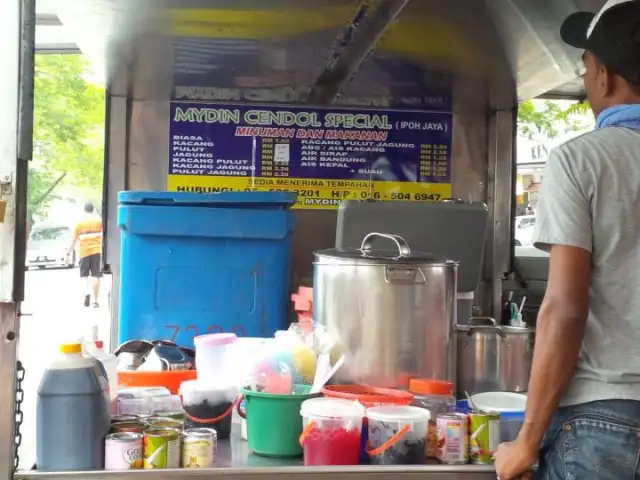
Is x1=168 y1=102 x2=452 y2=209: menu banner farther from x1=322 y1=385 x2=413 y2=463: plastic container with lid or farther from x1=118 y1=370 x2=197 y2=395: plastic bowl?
x1=322 y1=385 x2=413 y2=463: plastic container with lid

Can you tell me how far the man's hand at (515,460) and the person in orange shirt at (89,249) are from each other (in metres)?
6.92

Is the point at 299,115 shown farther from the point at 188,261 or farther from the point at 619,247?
A: the point at 619,247

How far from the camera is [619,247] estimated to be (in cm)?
145

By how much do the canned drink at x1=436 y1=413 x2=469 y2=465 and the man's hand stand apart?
134 millimetres

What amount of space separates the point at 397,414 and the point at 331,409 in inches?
6.1

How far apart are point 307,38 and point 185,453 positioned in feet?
5.53

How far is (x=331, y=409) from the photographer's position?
64.8 inches

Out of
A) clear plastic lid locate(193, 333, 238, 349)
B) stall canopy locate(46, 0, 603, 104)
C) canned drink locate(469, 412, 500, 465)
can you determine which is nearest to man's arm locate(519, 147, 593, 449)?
canned drink locate(469, 412, 500, 465)

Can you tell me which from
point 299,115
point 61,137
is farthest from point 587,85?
point 61,137

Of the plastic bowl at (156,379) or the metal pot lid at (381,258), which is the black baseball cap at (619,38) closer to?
the metal pot lid at (381,258)

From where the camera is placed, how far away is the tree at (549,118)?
5.09 m

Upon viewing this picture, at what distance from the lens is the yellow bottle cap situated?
64.2 inches

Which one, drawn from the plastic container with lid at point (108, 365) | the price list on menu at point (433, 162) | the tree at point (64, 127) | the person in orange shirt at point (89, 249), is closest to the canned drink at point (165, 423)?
the plastic container with lid at point (108, 365)

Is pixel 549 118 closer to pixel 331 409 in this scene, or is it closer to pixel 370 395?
pixel 370 395
